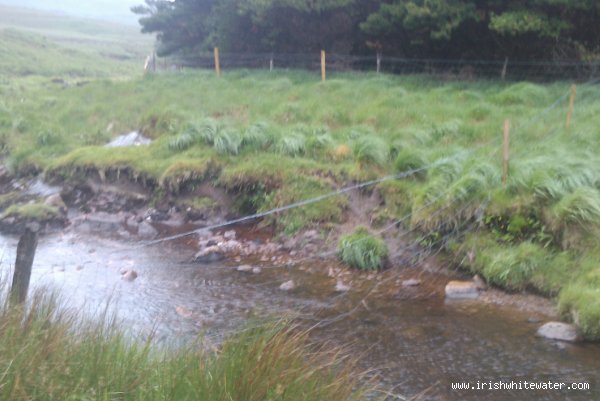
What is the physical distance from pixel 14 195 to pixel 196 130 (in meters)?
4.08

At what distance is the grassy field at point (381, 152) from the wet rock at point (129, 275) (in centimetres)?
277

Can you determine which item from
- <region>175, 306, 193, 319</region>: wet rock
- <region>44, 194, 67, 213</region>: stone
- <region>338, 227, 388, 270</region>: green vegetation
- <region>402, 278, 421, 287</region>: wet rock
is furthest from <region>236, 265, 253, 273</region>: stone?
<region>44, 194, 67, 213</region>: stone

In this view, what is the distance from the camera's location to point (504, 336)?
7.19 meters

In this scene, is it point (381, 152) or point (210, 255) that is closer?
point (210, 255)

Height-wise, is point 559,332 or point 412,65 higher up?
point 412,65

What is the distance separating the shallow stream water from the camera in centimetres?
627

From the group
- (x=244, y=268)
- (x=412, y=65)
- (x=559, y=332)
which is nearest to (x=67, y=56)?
(x=412, y=65)

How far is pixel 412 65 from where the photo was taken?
61.2 ft

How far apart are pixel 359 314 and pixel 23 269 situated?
13.4 feet

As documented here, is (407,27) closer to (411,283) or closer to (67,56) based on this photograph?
(411,283)

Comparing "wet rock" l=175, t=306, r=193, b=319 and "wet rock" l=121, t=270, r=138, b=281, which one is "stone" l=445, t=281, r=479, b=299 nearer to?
"wet rock" l=175, t=306, r=193, b=319

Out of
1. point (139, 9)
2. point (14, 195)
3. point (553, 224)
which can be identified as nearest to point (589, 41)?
point (553, 224)

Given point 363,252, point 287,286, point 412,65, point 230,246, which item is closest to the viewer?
point 287,286

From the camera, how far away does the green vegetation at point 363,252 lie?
9.38 m
